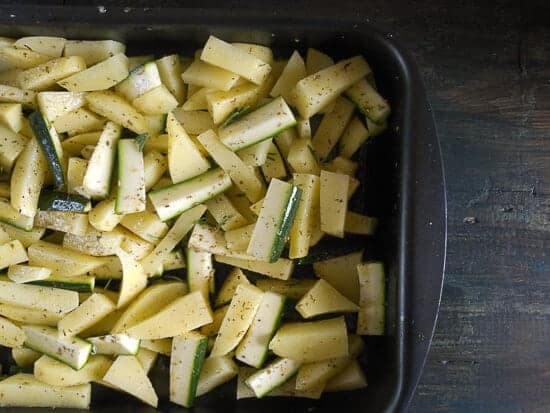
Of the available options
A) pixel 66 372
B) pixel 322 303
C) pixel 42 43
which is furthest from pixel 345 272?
pixel 42 43

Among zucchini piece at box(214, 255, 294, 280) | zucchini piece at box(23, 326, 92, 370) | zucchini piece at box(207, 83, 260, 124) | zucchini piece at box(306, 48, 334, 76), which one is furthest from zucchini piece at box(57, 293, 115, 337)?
zucchini piece at box(306, 48, 334, 76)

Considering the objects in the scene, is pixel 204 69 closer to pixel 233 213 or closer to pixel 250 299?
Answer: pixel 233 213

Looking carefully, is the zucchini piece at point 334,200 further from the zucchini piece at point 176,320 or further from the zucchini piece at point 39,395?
the zucchini piece at point 39,395

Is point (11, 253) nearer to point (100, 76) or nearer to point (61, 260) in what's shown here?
point (61, 260)

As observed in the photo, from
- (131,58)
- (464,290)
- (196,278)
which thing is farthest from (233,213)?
(464,290)

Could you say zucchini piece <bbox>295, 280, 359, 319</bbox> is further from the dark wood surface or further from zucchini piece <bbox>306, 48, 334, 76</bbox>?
zucchini piece <bbox>306, 48, 334, 76</bbox>

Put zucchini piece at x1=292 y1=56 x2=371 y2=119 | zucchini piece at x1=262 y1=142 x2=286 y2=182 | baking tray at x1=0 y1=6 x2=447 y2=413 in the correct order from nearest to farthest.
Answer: baking tray at x1=0 y1=6 x2=447 y2=413, zucchini piece at x1=292 y1=56 x2=371 y2=119, zucchini piece at x1=262 y1=142 x2=286 y2=182
